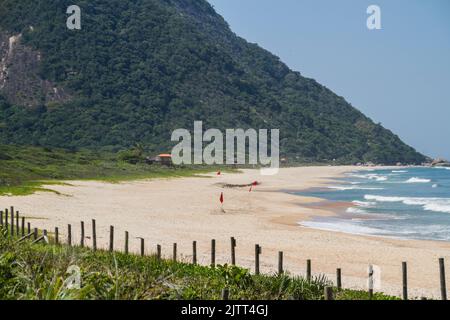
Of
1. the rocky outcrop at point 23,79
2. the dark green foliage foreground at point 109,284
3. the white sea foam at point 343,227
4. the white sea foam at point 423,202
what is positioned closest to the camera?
the dark green foliage foreground at point 109,284

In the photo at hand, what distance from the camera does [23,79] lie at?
457 feet

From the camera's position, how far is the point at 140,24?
18038 centimetres

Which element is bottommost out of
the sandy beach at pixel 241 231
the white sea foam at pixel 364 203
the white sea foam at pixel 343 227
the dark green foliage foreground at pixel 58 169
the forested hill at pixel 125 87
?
the white sea foam at pixel 364 203

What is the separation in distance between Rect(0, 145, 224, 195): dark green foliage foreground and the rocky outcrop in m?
49.5

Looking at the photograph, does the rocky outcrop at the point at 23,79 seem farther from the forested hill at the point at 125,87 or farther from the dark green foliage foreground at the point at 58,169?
the dark green foliage foreground at the point at 58,169

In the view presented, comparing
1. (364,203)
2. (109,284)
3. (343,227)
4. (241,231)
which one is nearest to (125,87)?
(364,203)

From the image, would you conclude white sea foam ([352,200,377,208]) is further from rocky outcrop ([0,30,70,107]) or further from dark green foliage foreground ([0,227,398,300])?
rocky outcrop ([0,30,70,107])

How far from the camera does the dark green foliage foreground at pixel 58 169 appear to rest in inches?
1955

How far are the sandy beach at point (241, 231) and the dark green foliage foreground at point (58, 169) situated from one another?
3.69 meters

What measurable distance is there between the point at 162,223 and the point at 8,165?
31.1m

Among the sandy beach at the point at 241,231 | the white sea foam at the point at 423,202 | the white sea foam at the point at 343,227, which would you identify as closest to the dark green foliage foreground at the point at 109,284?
the sandy beach at the point at 241,231

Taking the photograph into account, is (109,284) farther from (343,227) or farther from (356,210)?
(356,210)

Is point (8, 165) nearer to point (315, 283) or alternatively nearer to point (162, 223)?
point (162, 223)

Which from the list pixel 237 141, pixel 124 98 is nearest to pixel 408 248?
pixel 237 141
